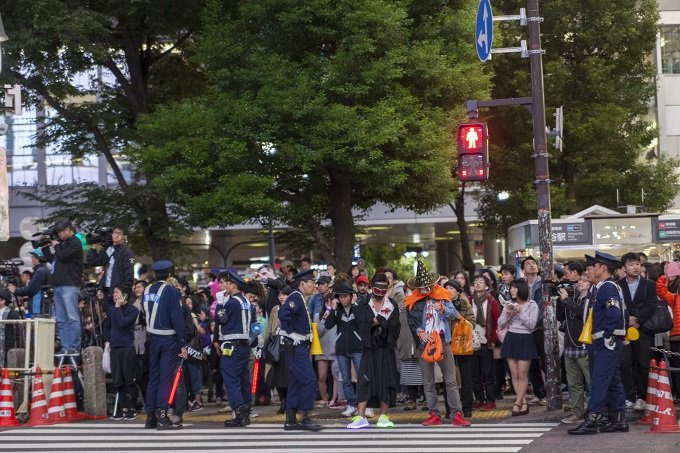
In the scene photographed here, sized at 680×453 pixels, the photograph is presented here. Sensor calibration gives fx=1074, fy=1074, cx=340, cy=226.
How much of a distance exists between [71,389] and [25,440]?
2374 millimetres

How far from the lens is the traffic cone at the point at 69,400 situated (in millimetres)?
15289

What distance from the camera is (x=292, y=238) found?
103ft

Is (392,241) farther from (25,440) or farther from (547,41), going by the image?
(25,440)

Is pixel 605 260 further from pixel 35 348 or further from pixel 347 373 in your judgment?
pixel 35 348

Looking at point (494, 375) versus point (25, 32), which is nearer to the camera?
point (494, 375)

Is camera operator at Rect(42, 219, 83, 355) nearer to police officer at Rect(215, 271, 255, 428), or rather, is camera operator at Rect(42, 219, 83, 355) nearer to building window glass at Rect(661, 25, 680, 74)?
police officer at Rect(215, 271, 255, 428)

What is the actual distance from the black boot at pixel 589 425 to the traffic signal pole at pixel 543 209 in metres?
1.99

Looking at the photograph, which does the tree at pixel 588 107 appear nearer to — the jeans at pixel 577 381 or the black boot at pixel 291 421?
the jeans at pixel 577 381

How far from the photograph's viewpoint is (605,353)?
12258 mm

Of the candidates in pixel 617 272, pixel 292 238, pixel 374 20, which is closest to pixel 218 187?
pixel 374 20

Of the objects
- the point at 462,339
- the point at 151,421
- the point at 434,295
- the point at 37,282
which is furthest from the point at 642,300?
the point at 37,282

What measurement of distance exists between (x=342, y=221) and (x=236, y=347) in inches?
407

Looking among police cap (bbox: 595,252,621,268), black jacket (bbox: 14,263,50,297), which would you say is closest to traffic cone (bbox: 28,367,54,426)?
black jacket (bbox: 14,263,50,297)

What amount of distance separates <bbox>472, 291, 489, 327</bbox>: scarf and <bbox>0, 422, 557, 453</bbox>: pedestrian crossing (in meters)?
1.90
